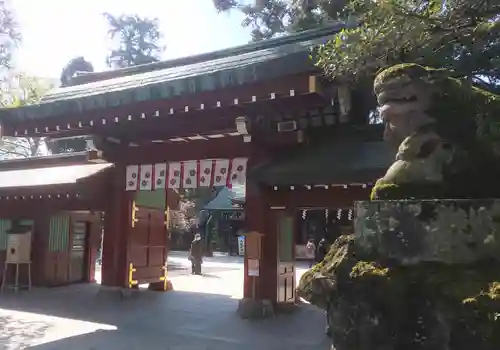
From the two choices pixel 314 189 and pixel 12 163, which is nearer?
pixel 314 189

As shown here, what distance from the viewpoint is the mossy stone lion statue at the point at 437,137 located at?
3.20m

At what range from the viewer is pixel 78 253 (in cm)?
1317

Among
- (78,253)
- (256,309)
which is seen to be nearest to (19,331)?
(256,309)

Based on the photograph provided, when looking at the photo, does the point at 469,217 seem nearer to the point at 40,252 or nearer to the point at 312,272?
the point at 312,272

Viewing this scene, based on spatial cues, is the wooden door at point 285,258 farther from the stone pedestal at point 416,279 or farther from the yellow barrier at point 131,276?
the stone pedestal at point 416,279

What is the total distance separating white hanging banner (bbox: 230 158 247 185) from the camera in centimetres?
891

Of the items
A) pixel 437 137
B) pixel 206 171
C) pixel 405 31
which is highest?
pixel 405 31

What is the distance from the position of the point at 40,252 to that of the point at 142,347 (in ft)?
23.0

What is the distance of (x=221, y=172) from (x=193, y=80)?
6.39 feet

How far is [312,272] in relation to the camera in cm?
327

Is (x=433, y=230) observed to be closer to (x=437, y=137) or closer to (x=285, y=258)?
(x=437, y=137)

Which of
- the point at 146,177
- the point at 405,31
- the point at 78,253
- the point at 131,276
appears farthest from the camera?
the point at 78,253

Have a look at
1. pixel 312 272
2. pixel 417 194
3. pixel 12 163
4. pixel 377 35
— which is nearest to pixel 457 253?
pixel 417 194

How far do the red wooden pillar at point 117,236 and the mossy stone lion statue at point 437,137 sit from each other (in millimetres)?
7867
